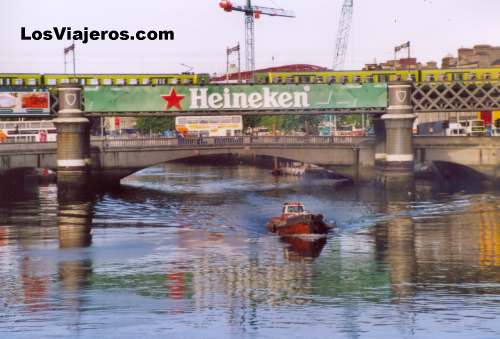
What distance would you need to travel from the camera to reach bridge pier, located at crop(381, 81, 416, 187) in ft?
446

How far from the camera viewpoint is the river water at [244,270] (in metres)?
55.9

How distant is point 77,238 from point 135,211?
25600 mm

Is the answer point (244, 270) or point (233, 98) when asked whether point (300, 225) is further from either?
point (233, 98)

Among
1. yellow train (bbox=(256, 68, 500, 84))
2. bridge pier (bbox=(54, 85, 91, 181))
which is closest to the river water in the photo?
bridge pier (bbox=(54, 85, 91, 181))

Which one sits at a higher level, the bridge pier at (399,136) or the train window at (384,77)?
the train window at (384,77)

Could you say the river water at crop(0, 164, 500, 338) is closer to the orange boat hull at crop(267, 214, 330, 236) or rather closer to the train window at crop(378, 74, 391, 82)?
the orange boat hull at crop(267, 214, 330, 236)

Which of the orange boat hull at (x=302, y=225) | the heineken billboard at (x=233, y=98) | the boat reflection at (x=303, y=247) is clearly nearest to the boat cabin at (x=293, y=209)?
the orange boat hull at (x=302, y=225)

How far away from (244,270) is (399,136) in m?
67.0

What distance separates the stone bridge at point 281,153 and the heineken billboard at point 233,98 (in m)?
10.5

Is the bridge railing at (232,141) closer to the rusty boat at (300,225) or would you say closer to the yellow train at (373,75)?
the yellow train at (373,75)

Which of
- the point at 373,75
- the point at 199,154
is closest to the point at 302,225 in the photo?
the point at 373,75

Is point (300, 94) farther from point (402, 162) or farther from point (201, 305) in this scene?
point (201, 305)

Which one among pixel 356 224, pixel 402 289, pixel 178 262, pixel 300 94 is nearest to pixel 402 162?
pixel 300 94

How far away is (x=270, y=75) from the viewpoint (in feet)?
485
